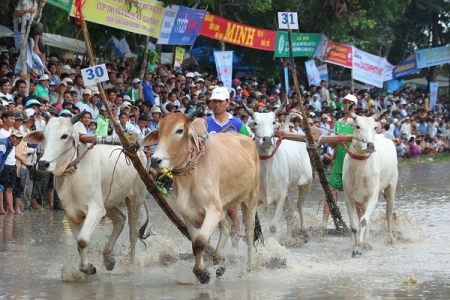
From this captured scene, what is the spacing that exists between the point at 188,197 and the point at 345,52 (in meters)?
22.0

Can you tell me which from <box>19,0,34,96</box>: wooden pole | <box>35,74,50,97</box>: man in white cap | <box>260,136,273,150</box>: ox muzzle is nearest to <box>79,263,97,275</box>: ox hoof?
<box>260,136,273,150</box>: ox muzzle

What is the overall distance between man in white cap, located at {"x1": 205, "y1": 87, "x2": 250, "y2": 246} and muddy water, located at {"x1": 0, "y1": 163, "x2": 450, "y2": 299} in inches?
13.3

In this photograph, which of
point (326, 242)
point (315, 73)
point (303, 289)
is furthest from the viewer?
point (315, 73)

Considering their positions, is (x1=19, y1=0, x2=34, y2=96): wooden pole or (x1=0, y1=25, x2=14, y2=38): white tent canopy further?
(x1=0, y1=25, x2=14, y2=38): white tent canopy

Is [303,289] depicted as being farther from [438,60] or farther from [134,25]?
[438,60]

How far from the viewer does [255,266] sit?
9656 mm

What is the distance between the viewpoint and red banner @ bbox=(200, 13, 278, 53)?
2380 centimetres

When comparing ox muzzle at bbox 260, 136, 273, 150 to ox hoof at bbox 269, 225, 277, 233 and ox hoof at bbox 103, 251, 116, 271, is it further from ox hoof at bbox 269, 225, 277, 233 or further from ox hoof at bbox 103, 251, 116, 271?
ox hoof at bbox 103, 251, 116, 271

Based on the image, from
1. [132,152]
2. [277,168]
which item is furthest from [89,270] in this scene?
[277,168]

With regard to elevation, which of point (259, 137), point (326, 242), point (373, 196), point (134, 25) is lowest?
point (326, 242)

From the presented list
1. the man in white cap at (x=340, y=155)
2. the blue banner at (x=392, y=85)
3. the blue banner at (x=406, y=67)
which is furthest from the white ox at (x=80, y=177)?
the blue banner at (x=392, y=85)

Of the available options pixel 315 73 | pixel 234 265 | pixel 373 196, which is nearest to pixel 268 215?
pixel 373 196

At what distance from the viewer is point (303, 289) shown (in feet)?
27.5

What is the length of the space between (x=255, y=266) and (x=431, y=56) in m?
27.6
